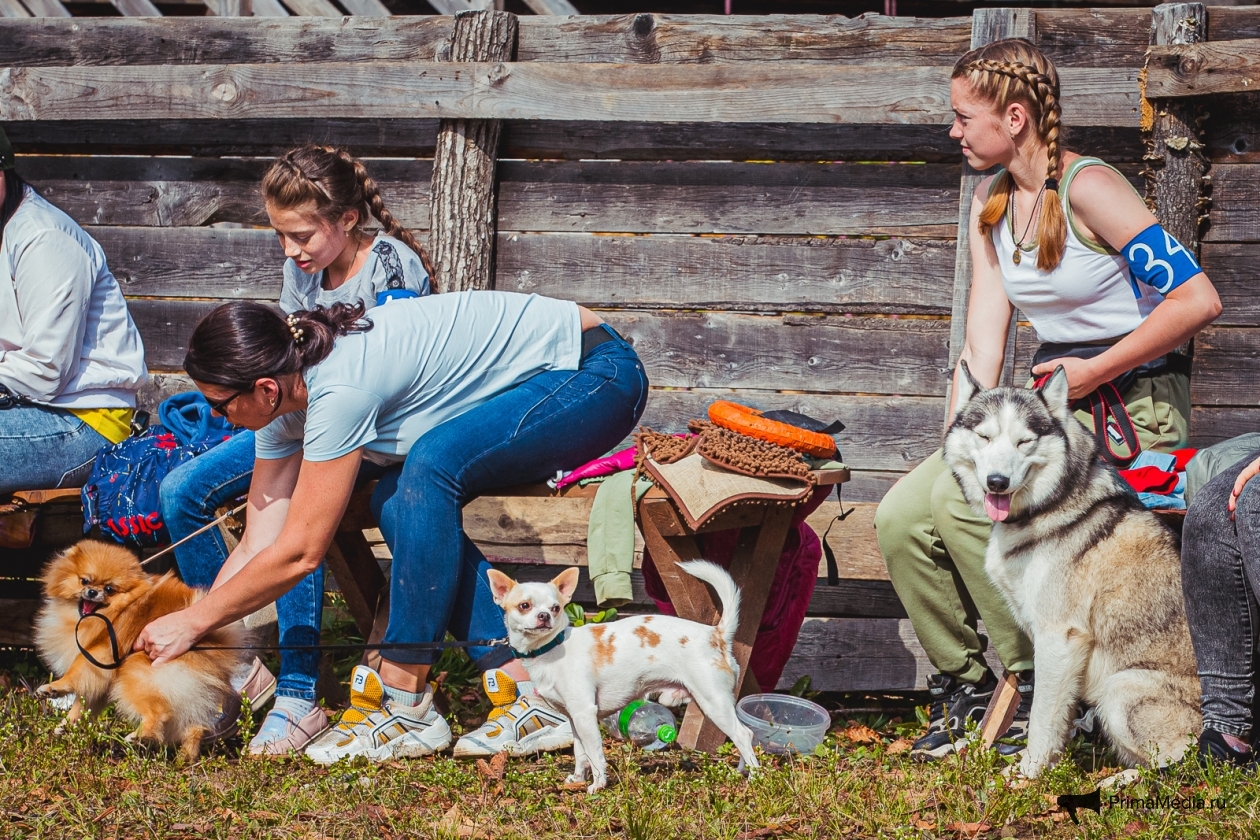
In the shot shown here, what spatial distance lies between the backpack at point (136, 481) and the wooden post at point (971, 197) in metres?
2.95

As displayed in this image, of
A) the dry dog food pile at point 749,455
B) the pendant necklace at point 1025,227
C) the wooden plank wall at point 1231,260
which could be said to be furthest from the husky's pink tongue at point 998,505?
the wooden plank wall at point 1231,260

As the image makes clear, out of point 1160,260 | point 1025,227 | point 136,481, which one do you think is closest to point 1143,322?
point 1160,260

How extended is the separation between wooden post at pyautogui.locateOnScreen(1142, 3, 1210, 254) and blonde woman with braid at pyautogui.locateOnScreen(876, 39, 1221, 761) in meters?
1.20

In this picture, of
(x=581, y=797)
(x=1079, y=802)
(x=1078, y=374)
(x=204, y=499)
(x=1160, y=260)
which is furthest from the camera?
(x=204, y=499)

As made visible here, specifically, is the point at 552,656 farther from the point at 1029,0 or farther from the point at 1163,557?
the point at 1029,0

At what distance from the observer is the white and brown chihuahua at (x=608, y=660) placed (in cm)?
320

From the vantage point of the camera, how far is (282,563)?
3188 mm

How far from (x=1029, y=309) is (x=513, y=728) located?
2066mm

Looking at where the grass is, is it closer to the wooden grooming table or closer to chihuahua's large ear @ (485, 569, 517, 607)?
the wooden grooming table

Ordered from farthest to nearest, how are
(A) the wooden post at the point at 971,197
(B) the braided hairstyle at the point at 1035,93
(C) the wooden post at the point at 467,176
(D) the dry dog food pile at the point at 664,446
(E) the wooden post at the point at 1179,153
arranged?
A: (C) the wooden post at the point at 467,176, (A) the wooden post at the point at 971,197, (E) the wooden post at the point at 1179,153, (D) the dry dog food pile at the point at 664,446, (B) the braided hairstyle at the point at 1035,93

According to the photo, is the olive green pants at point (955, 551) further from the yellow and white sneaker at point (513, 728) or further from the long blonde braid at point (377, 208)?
the long blonde braid at point (377, 208)

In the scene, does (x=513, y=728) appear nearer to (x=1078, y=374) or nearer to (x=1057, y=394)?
(x=1057, y=394)

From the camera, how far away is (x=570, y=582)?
3.39m

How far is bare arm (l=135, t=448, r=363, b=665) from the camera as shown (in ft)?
10.4
